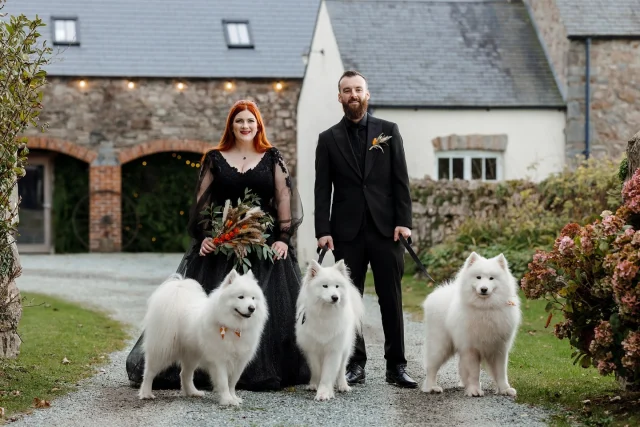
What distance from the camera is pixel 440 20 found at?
24516mm

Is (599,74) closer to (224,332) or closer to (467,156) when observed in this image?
(467,156)

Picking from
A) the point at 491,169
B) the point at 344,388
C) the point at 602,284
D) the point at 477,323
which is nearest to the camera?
the point at 602,284

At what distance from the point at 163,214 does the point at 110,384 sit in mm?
18902

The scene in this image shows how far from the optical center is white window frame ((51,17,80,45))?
1024 inches

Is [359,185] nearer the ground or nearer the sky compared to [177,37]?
nearer the ground

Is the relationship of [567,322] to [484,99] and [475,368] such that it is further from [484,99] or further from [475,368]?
[484,99]

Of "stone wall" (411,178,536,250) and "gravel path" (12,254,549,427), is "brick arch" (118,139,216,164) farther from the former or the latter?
"gravel path" (12,254,549,427)

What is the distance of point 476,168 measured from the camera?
21.9 metres

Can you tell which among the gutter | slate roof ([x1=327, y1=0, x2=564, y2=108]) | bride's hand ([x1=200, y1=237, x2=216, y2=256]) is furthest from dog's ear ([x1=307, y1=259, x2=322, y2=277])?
the gutter

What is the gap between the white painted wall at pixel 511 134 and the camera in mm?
21703

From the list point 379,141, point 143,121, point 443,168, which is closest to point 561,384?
point 379,141

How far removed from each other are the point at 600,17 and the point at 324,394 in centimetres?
1628

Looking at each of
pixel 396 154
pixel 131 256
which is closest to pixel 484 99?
pixel 131 256

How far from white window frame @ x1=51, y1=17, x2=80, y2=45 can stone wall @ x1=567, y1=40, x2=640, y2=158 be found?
12.3 metres
